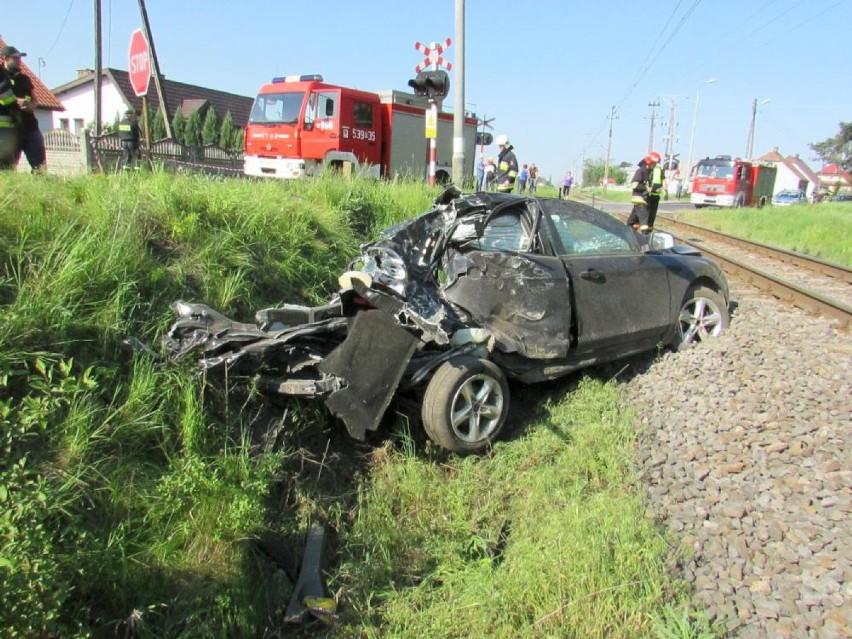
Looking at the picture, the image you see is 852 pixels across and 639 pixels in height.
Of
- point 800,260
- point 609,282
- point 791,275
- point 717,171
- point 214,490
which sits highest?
point 717,171

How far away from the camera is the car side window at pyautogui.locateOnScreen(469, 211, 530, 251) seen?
16.1ft

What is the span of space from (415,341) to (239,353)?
1071 millimetres

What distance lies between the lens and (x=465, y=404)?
4.10m

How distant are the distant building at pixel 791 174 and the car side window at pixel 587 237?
94.8 metres

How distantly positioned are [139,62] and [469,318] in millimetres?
6348

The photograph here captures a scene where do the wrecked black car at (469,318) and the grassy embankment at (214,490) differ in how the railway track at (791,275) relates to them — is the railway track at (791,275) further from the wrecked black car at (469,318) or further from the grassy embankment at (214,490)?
the grassy embankment at (214,490)

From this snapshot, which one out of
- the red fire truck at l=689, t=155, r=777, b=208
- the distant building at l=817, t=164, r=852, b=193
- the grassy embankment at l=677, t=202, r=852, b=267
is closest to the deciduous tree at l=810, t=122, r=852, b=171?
the distant building at l=817, t=164, r=852, b=193

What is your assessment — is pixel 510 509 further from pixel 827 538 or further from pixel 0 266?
pixel 0 266

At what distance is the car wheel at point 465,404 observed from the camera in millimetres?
3951

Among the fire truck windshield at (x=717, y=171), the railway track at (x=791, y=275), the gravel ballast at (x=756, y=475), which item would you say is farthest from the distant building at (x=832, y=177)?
the gravel ballast at (x=756, y=475)

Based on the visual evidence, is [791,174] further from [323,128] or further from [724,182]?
[323,128]

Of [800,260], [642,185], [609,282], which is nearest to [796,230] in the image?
[800,260]

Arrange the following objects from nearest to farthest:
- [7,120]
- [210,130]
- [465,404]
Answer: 1. [465,404]
2. [7,120]
3. [210,130]

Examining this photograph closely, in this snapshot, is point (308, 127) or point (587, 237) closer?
point (587, 237)
